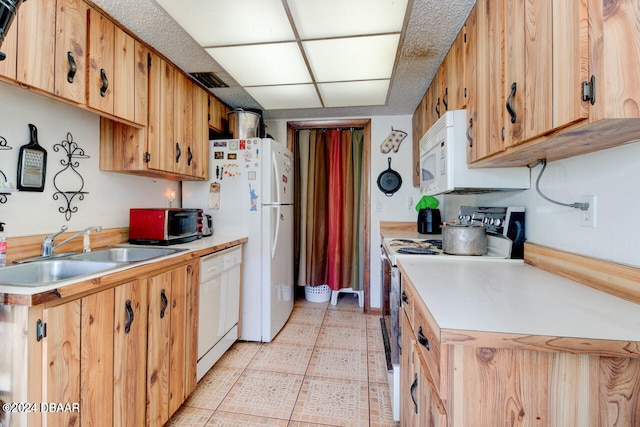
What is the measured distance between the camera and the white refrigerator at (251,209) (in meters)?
2.50

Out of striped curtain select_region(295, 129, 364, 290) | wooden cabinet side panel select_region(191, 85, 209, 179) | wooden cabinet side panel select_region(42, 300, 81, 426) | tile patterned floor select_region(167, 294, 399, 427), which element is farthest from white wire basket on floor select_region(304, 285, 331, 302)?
wooden cabinet side panel select_region(42, 300, 81, 426)

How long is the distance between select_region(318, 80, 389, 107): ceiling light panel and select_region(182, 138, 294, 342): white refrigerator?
67cm

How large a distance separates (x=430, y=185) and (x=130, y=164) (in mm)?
1919

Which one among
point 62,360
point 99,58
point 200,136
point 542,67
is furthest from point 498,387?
point 200,136

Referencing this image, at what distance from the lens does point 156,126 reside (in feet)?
6.33

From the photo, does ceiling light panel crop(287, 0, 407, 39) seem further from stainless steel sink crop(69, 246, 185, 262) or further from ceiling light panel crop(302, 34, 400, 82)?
stainless steel sink crop(69, 246, 185, 262)

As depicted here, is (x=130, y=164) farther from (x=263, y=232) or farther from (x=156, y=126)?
(x=263, y=232)

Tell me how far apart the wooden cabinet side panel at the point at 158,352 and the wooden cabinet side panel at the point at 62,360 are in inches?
14.1

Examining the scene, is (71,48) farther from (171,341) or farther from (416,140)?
(416,140)

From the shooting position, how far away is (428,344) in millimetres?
857

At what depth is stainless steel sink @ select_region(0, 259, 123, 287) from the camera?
1240 mm

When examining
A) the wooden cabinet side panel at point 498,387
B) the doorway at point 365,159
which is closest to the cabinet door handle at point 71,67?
the wooden cabinet side panel at point 498,387

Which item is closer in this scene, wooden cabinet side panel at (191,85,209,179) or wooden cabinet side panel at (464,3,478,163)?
wooden cabinet side panel at (464,3,478,163)

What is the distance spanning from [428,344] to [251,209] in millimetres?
1930
